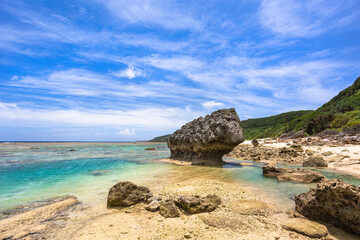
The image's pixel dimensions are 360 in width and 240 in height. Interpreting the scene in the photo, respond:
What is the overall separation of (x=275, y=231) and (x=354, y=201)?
2442mm

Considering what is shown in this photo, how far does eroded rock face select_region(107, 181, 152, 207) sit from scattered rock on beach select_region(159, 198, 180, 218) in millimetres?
1439

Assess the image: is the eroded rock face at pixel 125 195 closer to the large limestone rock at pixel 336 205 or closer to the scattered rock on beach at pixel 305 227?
the scattered rock on beach at pixel 305 227

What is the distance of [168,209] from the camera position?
20.5 feet

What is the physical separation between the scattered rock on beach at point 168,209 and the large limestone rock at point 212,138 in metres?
13.1

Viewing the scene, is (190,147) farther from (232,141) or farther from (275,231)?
(275,231)

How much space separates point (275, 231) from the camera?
5.12 metres

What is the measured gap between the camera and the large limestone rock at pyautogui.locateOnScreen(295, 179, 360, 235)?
5.07 metres

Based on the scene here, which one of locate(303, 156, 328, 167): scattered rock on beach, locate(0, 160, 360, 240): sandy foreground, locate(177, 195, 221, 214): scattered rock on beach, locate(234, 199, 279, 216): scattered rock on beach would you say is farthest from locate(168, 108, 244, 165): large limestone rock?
locate(177, 195, 221, 214): scattered rock on beach

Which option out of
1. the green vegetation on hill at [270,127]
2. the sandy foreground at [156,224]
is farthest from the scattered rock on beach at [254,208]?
the green vegetation on hill at [270,127]

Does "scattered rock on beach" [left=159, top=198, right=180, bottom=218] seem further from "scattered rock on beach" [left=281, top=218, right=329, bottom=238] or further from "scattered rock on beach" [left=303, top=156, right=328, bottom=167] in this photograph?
"scattered rock on beach" [left=303, top=156, right=328, bottom=167]

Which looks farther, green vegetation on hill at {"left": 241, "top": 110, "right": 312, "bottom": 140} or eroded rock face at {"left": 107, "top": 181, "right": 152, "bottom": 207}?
green vegetation on hill at {"left": 241, "top": 110, "right": 312, "bottom": 140}

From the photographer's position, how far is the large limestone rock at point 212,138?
18.8 m

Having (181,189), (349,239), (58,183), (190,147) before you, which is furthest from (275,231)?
(190,147)

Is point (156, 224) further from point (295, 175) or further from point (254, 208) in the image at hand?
point (295, 175)
